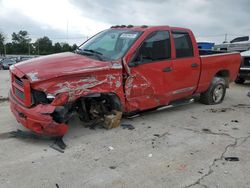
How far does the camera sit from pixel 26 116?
480cm

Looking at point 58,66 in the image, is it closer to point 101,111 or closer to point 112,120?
point 101,111

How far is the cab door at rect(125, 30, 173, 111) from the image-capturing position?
18.9 ft

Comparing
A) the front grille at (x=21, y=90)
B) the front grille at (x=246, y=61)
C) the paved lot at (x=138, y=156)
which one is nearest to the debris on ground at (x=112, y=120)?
the paved lot at (x=138, y=156)

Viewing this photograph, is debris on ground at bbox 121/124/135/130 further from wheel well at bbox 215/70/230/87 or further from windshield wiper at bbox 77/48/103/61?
wheel well at bbox 215/70/230/87

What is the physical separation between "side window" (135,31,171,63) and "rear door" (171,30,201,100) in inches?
10.2

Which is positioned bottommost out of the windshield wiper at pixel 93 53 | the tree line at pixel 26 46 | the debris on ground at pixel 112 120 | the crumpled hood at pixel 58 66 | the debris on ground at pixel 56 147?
the tree line at pixel 26 46

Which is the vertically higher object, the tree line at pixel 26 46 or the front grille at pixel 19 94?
the front grille at pixel 19 94

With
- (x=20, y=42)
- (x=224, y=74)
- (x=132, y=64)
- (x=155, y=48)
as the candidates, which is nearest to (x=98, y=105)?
(x=132, y=64)

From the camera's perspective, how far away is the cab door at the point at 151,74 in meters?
5.76

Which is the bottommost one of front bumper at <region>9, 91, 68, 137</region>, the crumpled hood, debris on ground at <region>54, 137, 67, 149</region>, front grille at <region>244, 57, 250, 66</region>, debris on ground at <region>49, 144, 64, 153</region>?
debris on ground at <region>49, 144, 64, 153</region>

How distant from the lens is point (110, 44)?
6.14 m

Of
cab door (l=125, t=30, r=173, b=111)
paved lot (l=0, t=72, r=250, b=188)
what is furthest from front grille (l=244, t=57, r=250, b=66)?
cab door (l=125, t=30, r=173, b=111)

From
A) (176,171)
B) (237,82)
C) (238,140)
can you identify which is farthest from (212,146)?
(237,82)

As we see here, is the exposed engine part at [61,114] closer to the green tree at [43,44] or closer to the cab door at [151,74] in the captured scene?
the cab door at [151,74]
